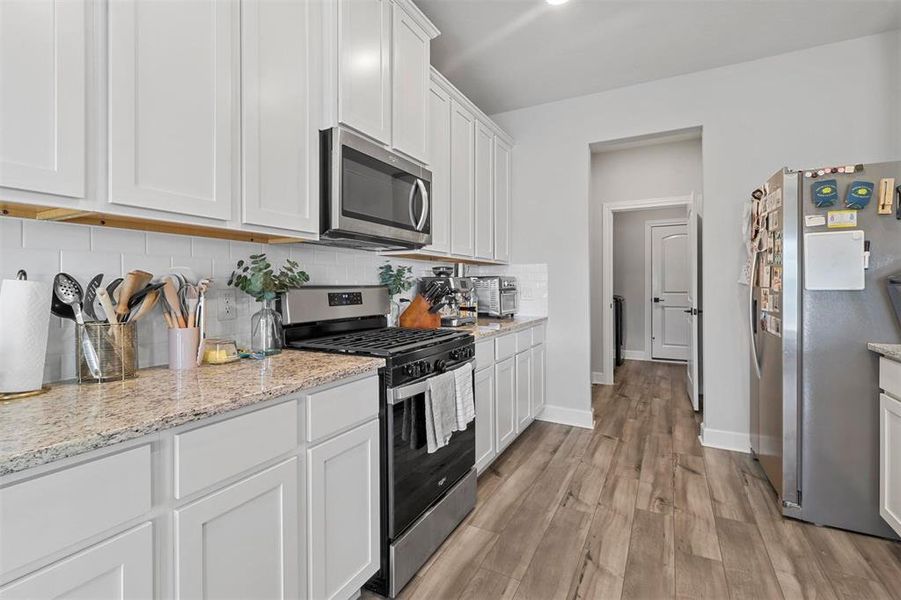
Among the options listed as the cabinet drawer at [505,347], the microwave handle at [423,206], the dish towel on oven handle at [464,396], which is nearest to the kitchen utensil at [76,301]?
the dish towel on oven handle at [464,396]

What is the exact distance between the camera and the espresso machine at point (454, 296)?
283cm

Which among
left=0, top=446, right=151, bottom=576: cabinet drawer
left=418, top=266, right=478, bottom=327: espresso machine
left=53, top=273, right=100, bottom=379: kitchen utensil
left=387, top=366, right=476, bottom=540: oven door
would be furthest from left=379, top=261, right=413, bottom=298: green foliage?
left=0, top=446, right=151, bottom=576: cabinet drawer

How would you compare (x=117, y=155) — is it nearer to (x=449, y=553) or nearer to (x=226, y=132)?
(x=226, y=132)

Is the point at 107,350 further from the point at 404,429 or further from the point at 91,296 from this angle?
the point at 404,429

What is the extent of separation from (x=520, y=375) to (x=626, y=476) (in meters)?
0.92

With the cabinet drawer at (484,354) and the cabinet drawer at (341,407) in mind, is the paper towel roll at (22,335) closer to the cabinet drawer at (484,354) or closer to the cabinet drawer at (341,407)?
the cabinet drawer at (341,407)

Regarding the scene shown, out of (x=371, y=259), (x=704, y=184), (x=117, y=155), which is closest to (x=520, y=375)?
(x=371, y=259)

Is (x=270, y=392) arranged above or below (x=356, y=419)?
above

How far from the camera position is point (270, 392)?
3.73 feet

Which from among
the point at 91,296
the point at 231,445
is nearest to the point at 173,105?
the point at 91,296

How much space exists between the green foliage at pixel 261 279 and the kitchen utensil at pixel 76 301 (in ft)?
1.72

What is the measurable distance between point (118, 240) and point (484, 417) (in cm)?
193

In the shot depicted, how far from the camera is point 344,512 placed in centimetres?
144

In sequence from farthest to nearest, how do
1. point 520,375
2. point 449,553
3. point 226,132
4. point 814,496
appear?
point 520,375, point 814,496, point 449,553, point 226,132
